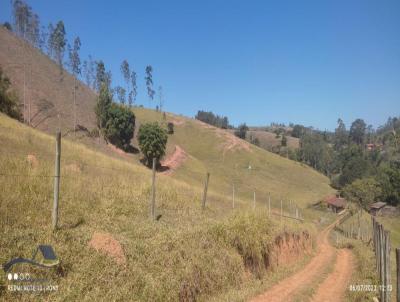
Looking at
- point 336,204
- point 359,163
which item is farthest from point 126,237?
point 359,163

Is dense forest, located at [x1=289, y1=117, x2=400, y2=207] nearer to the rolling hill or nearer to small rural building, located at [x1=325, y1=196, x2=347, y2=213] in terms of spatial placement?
small rural building, located at [x1=325, y1=196, x2=347, y2=213]

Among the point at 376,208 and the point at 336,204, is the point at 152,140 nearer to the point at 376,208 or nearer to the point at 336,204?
the point at 336,204

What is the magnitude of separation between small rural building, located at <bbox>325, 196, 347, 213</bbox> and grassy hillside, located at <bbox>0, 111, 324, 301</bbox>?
66971 millimetres

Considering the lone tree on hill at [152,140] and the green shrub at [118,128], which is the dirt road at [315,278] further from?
the green shrub at [118,128]

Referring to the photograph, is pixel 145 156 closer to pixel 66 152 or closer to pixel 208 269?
pixel 66 152

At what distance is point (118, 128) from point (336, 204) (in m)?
48.1

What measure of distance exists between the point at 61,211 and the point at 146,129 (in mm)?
57969

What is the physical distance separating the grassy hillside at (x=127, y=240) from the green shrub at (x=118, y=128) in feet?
207

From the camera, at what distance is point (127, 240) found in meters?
9.77

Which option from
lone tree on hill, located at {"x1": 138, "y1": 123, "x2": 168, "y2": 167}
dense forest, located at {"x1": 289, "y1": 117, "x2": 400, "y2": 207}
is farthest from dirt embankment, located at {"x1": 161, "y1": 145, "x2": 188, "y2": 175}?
dense forest, located at {"x1": 289, "y1": 117, "x2": 400, "y2": 207}

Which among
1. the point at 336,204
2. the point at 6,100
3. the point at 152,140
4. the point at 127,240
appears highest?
the point at 152,140

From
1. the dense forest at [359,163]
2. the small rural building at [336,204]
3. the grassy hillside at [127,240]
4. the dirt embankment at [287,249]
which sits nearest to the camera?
the grassy hillside at [127,240]

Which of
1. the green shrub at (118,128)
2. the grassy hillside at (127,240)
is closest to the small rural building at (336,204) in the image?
the green shrub at (118,128)

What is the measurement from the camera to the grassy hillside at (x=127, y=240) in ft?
25.8
